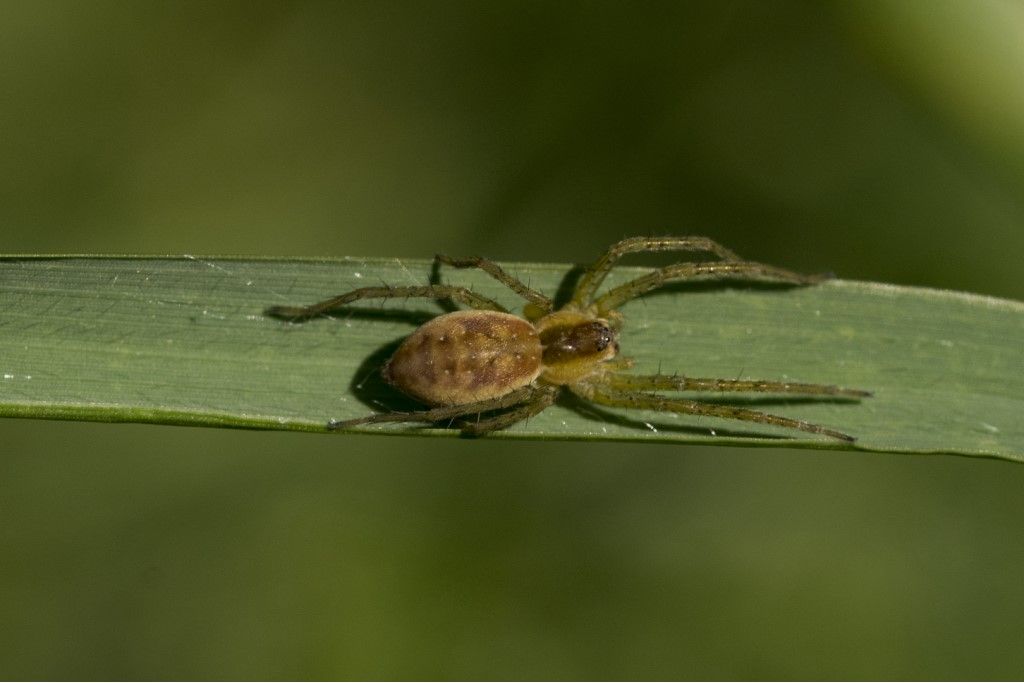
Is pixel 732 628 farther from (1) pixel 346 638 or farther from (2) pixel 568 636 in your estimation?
(1) pixel 346 638

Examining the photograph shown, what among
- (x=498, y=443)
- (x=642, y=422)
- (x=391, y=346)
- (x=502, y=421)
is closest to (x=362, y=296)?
(x=391, y=346)

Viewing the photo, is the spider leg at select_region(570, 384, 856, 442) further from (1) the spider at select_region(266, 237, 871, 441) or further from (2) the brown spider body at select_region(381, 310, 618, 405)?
(2) the brown spider body at select_region(381, 310, 618, 405)

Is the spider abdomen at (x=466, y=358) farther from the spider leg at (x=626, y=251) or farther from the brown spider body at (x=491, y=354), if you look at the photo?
the spider leg at (x=626, y=251)

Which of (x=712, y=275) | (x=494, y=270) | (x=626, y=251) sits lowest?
(x=494, y=270)

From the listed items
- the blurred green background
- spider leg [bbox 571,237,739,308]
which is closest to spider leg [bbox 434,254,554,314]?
spider leg [bbox 571,237,739,308]

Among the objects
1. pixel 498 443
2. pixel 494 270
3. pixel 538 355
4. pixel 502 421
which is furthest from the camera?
pixel 498 443

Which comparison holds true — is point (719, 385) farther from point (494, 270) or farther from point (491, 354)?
point (494, 270)

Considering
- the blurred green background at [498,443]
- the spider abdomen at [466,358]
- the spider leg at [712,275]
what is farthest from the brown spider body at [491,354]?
the blurred green background at [498,443]
